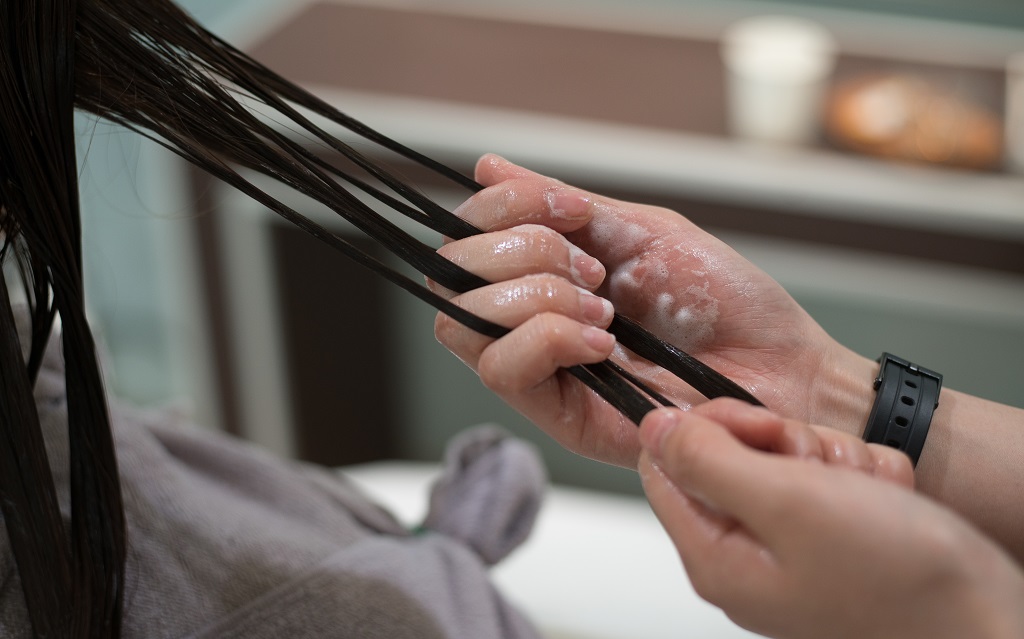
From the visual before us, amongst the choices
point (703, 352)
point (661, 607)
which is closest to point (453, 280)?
point (703, 352)

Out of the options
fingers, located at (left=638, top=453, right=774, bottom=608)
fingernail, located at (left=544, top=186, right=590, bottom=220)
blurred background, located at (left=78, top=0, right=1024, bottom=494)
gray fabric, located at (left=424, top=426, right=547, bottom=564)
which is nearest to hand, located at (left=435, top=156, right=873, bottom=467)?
fingernail, located at (left=544, top=186, right=590, bottom=220)

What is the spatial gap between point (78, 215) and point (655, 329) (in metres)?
0.41

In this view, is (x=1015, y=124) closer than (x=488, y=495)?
No

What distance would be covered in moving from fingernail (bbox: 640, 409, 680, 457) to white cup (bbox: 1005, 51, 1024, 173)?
3.75 ft

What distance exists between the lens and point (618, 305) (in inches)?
28.3

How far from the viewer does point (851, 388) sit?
2.29 ft

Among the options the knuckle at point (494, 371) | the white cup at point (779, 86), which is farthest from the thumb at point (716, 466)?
the white cup at point (779, 86)

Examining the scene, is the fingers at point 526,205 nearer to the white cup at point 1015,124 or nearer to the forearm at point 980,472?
the forearm at point 980,472

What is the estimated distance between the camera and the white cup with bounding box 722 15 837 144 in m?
1.47

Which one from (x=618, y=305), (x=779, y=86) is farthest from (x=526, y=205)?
(x=779, y=86)

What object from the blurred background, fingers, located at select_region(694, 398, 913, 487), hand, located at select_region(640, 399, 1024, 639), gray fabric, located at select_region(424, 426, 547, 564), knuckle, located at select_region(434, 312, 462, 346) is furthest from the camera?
the blurred background

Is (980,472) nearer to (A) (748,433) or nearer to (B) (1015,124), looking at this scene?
(A) (748,433)

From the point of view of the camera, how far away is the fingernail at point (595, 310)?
59 centimetres

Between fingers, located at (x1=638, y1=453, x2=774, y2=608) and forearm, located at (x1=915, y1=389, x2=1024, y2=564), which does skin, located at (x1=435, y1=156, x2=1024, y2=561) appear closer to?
forearm, located at (x1=915, y1=389, x2=1024, y2=564)
